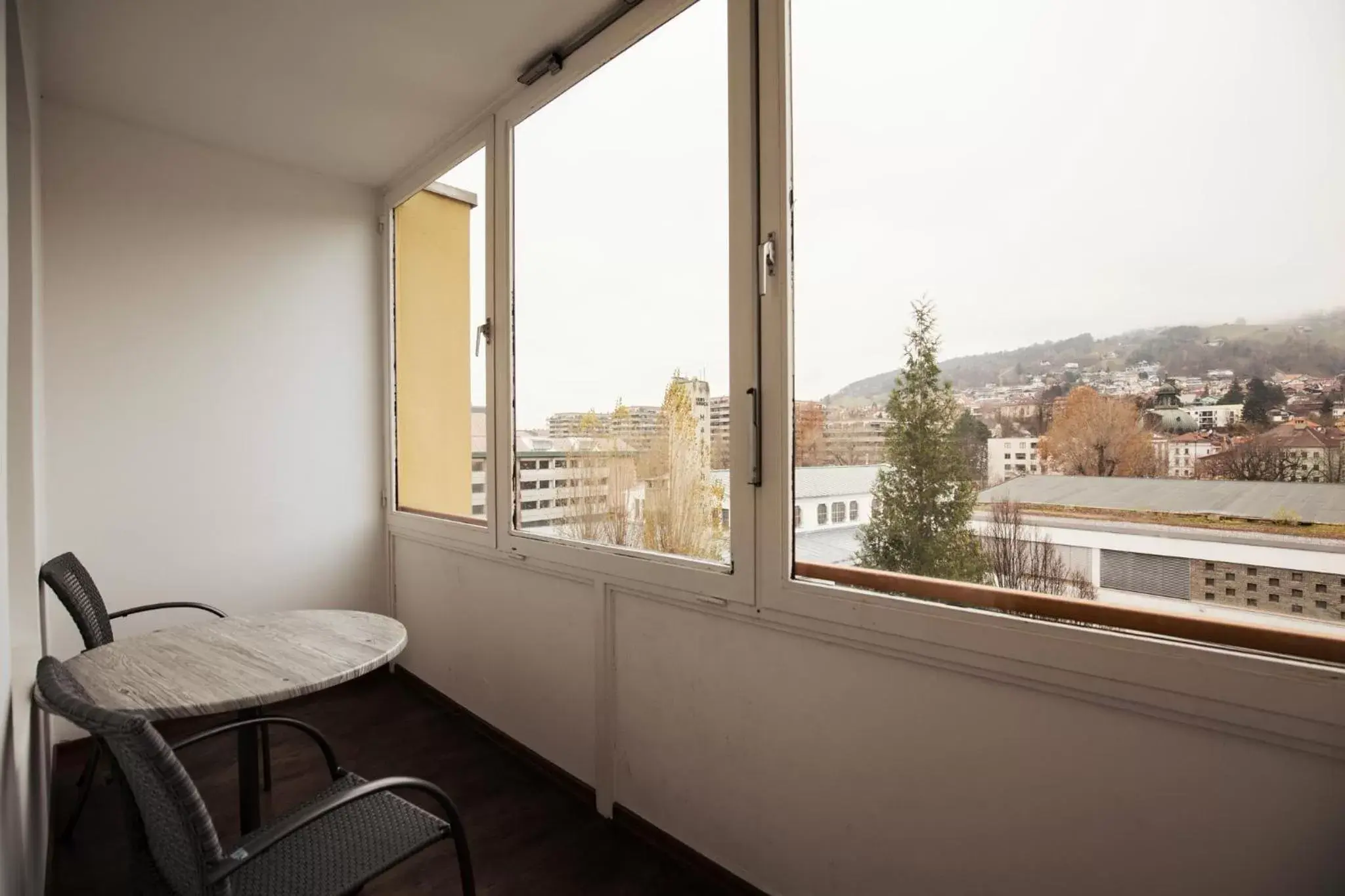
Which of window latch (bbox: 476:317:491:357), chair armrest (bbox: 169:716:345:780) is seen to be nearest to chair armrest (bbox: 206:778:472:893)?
chair armrest (bbox: 169:716:345:780)

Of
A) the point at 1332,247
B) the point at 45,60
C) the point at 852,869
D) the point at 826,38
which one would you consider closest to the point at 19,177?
the point at 45,60

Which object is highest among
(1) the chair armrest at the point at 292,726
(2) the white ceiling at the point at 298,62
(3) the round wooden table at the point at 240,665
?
(2) the white ceiling at the point at 298,62

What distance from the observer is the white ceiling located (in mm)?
2377

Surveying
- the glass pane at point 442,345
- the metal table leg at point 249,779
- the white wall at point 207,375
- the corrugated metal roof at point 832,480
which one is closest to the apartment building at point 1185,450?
the corrugated metal roof at point 832,480

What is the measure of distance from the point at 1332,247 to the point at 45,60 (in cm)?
404

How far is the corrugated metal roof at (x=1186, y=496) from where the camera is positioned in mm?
1117

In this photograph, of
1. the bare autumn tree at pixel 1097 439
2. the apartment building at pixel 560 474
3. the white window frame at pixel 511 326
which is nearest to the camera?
the bare autumn tree at pixel 1097 439

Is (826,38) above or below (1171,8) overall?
above

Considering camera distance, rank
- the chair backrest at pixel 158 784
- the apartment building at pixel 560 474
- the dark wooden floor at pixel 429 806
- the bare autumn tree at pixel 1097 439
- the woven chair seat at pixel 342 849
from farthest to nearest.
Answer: the apartment building at pixel 560 474
the dark wooden floor at pixel 429 806
the woven chair seat at pixel 342 849
the bare autumn tree at pixel 1097 439
the chair backrest at pixel 158 784

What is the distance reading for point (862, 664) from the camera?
5.55ft

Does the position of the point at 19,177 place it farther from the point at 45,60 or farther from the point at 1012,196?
the point at 1012,196

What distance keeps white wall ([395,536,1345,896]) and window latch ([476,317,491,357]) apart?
3.45 feet

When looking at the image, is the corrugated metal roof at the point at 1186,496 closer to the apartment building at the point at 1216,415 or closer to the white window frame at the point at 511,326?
the apartment building at the point at 1216,415

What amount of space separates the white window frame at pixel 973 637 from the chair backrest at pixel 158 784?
4.32ft
